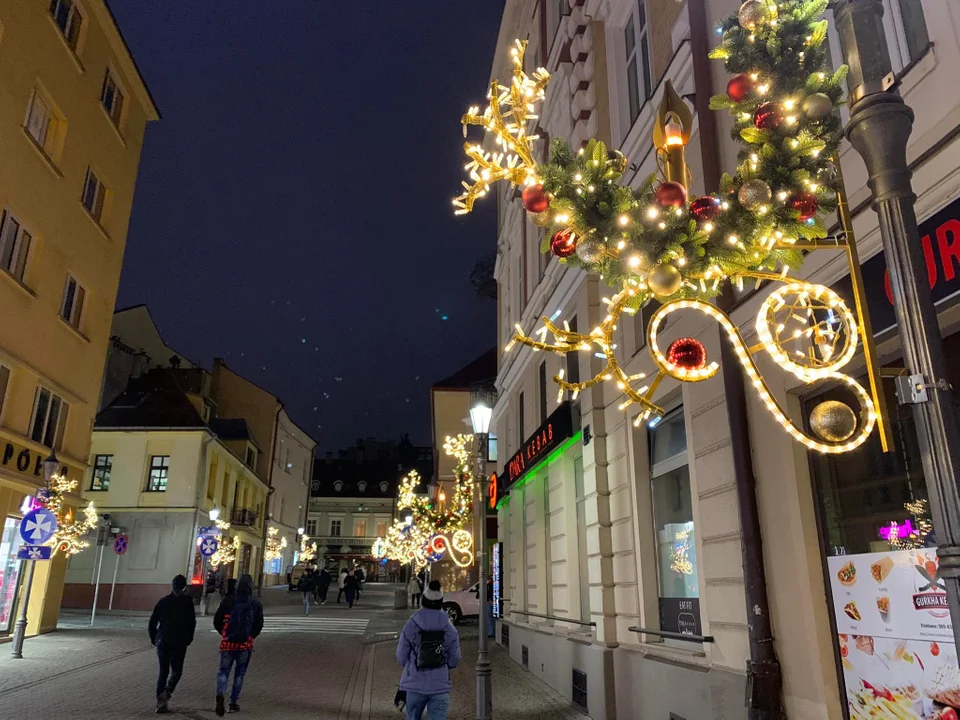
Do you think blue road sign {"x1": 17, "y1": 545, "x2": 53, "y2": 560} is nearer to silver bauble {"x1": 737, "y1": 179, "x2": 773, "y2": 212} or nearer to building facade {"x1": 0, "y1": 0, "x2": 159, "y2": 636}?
building facade {"x1": 0, "y1": 0, "x2": 159, "y2": 636}

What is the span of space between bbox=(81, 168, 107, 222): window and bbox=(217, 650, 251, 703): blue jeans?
15.0 m

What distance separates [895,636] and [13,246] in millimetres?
18458

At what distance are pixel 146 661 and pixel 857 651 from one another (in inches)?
582

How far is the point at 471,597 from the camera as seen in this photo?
2492cm

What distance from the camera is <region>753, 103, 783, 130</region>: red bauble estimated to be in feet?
11.5

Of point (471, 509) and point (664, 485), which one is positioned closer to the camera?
point (664, 485)

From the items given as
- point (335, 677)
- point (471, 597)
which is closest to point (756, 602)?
point (335, 677)

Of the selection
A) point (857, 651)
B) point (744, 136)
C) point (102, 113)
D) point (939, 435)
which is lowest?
point (857, 651)

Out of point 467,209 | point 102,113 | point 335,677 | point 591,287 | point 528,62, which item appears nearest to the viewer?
point 467,209

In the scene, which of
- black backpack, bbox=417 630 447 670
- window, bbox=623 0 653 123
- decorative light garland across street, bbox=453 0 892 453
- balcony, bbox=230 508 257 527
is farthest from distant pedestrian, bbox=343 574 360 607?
decorative light garland across street, bbox=453 0 892 453

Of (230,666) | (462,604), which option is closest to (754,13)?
(230,666)

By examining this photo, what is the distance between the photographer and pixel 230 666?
9.59m

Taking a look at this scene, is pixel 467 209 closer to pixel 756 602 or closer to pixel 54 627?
pixel 756 602

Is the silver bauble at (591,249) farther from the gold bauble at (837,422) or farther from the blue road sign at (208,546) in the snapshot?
the blue road sign at (208,546)
